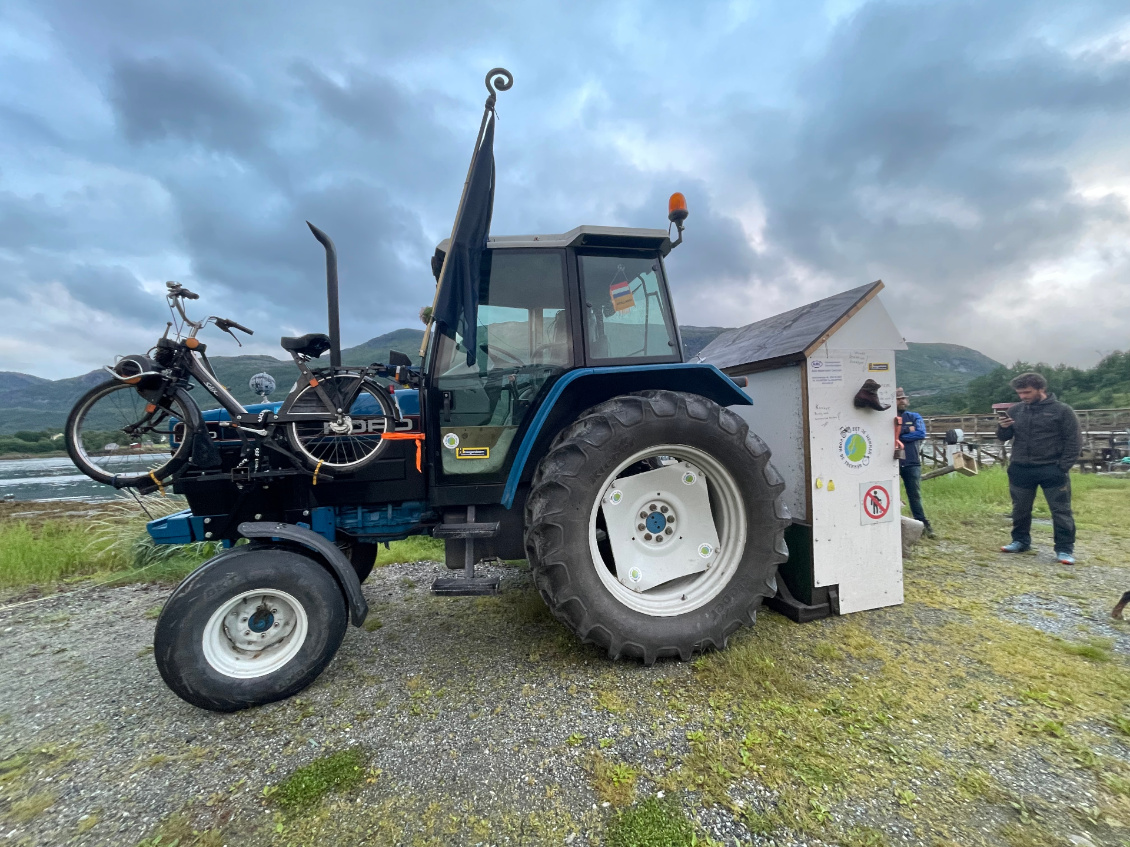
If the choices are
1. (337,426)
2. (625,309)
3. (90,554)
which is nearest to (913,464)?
(625,309)

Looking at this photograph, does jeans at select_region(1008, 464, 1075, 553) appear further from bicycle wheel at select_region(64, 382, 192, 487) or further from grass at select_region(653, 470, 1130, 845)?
bicycle wheel at select_region(64, 382, 192, 487)

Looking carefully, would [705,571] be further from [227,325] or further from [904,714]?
[227,325]

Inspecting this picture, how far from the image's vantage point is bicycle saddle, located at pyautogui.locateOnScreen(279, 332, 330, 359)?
2420mm

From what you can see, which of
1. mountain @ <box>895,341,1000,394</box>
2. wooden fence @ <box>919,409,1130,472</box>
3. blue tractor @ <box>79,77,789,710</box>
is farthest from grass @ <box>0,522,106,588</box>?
mountain @ <box>895,341,1000,394</box>

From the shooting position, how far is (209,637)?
2.12 m

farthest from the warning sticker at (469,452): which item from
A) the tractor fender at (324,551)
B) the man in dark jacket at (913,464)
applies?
the man in dark jacket at (913,464)

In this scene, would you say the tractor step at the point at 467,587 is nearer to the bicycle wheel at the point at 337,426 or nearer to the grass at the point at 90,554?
the bicycle wheel at the point at 337,426

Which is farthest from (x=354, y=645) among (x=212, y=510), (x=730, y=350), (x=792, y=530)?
(x=730, y=350)

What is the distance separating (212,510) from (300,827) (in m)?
1.60

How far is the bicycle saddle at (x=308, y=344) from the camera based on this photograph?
2420 millimetres

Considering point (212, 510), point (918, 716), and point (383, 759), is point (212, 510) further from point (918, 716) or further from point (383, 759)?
point (918, 716)

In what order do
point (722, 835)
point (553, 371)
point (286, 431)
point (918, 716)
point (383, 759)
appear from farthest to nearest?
point (553, 371)
point (286, 431)
point (918, 716)
point (383, 759)
point (722, 835)

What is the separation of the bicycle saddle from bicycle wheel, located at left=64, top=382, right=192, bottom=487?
50 centimetres

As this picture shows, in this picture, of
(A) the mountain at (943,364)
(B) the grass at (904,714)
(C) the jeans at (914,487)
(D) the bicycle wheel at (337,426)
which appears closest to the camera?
(B) the grass at (904,714)
